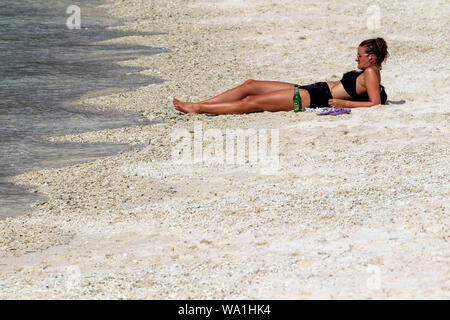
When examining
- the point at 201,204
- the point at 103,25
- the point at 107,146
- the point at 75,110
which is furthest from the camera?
the point at 103,25

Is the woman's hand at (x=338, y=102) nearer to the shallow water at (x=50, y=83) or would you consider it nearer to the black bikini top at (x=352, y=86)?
the black bikini top at (x=352, y=86)

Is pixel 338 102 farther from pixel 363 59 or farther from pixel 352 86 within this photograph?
pixel 363 59

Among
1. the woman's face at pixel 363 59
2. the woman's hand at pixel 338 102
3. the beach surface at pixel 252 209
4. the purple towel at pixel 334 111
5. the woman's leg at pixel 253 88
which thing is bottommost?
the beach surface at pixel 252 209

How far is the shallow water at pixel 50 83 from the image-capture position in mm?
7676

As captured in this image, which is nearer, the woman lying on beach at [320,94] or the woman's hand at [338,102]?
the woman lying on beach at [320,94]

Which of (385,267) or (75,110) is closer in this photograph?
(385,267)

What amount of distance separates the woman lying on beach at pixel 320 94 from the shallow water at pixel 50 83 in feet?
3.72

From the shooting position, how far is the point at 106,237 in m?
5.25

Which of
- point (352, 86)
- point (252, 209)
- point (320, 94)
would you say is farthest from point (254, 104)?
point (252, 209)

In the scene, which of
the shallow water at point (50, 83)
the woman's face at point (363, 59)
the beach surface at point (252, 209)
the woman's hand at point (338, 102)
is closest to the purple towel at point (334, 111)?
the woman's hand at point (338, 102)

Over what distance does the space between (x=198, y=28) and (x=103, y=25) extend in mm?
3017

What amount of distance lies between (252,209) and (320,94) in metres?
3.07
